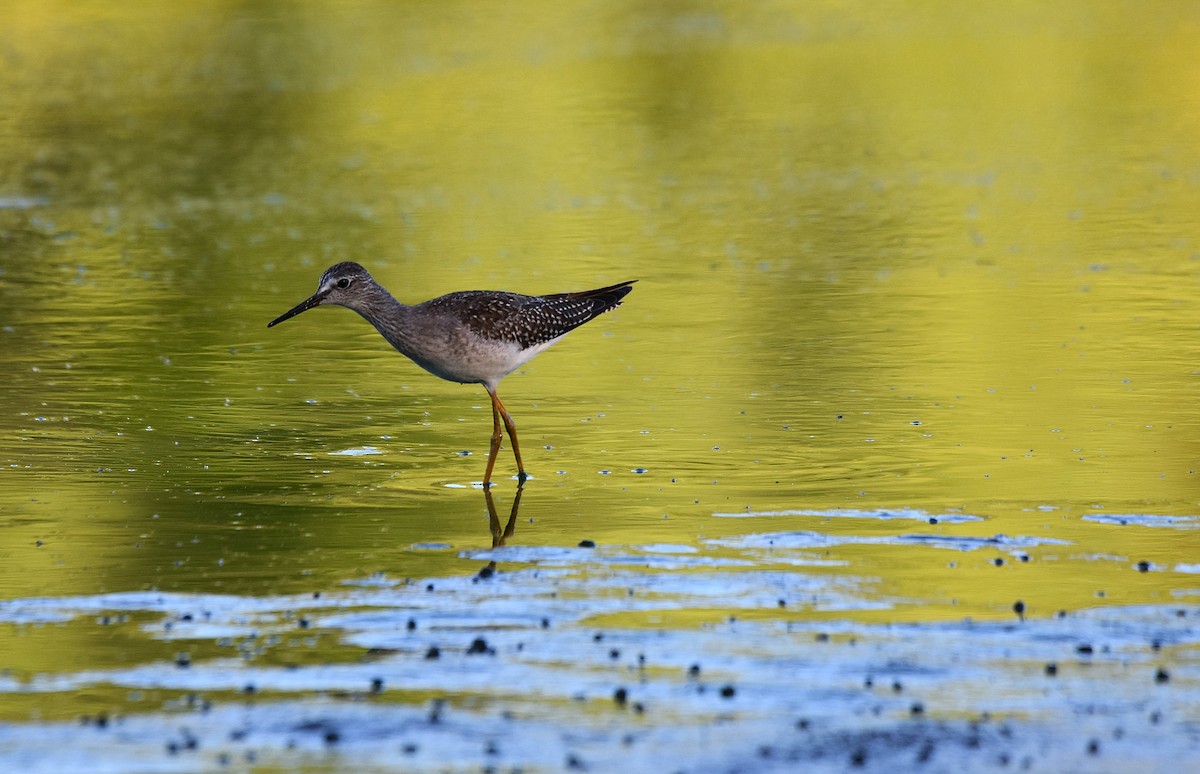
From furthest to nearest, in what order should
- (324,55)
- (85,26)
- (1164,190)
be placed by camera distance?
(85,26) → (324,55) → (1164,190)

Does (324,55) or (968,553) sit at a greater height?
(324,55)

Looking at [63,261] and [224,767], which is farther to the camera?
[63,261]

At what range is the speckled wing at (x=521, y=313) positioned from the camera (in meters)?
12.2

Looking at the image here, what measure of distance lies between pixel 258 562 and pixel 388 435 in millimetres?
3203

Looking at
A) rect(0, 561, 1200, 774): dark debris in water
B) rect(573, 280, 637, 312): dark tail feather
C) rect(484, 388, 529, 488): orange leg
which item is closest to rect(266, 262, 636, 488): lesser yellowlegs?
rect(484, 388, 529, 488): orange leg

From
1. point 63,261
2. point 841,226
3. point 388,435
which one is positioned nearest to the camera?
point 388,435

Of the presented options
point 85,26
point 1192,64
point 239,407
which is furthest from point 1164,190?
point 85,26

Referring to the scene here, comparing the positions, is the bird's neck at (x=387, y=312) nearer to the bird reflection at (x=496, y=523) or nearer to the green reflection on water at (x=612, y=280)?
the green reflection on water at (x=612, y=280)

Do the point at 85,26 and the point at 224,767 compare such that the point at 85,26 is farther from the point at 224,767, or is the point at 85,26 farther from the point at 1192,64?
the point at 224,767

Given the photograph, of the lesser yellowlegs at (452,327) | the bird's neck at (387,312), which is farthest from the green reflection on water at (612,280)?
the bird's neck at (387,312)

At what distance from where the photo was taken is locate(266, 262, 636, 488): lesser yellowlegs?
474 inches

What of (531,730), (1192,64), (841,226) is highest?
(1192,64)

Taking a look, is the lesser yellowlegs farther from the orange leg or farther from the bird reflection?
the bird reflection

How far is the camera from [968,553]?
9.48 m
